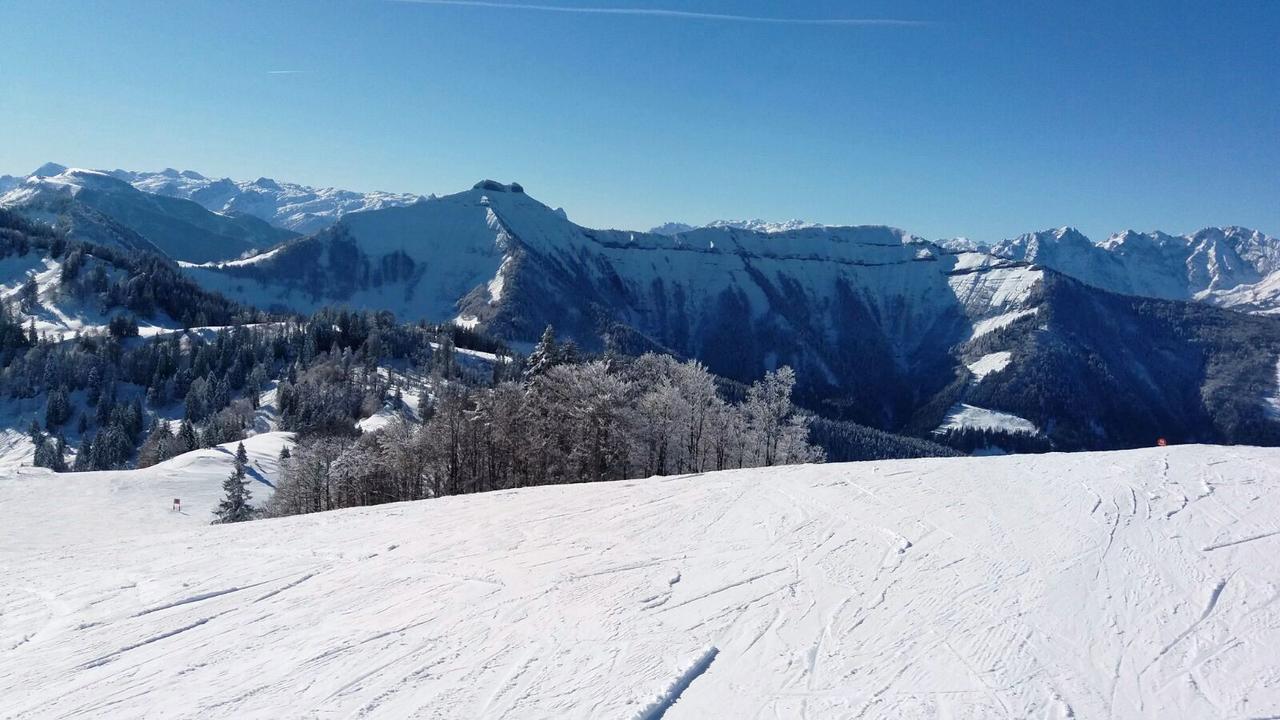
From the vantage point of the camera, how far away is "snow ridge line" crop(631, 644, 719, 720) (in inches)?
295

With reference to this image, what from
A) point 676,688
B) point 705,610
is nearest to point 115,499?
point 705,610

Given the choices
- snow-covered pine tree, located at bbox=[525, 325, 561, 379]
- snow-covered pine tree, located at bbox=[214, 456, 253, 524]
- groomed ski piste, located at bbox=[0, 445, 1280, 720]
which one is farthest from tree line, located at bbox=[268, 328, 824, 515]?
groomed ski piste, located at bbox=[0, 445, 1280, 720]

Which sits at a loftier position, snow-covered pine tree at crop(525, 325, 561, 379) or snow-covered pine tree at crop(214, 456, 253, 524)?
snow-covered pine tree at crop(525, 325, 561, 379)

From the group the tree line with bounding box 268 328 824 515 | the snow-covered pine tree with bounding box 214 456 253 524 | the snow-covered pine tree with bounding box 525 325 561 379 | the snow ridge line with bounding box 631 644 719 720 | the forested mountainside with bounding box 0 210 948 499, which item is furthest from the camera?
the snow-covered pine tree with bounding box 214 456 253 524

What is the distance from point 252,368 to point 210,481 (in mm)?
69533

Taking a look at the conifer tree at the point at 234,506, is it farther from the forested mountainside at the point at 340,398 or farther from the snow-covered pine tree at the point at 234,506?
the forested mountainside at the point at 340,398

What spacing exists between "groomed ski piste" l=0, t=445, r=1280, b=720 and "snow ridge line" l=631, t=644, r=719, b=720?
33 millimetres

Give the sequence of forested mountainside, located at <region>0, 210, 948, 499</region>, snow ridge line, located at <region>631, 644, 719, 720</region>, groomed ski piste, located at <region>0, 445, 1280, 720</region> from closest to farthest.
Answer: snow ridge line, located at <region>631, 644, 719, 720</region> → groomed ski piste, located at <region>0, 445, 1280, 720</region> → forested mountainside, located at <region>0, 210, 948, 499</region>

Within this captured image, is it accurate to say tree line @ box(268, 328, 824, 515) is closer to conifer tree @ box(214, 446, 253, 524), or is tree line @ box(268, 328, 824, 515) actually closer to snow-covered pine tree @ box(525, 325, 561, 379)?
snow-covered pine tree @ box(525, 325, 561, 379)

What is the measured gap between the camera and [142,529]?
126 ft

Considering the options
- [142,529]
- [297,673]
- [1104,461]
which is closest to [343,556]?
[297,673]

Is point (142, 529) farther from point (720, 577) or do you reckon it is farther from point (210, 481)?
point (720, 577)

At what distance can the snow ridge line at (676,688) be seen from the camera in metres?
7.50

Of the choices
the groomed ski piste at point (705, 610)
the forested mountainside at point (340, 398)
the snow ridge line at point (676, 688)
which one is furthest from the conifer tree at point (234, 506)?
the snow ridge line at point (676, 688)
